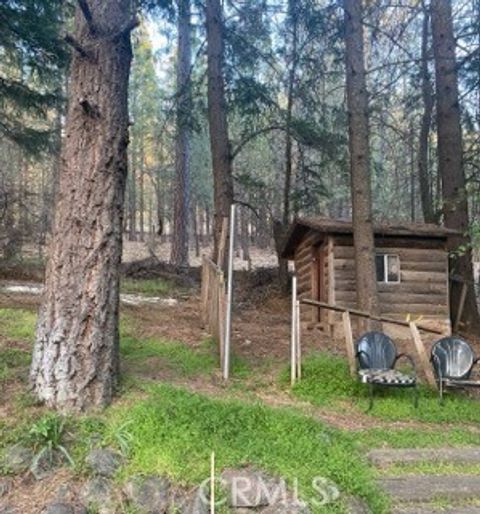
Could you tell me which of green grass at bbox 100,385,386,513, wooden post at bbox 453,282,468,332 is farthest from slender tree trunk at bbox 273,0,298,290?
green grass at bbox 100,385,386,513

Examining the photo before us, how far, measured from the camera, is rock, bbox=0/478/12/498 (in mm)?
4398

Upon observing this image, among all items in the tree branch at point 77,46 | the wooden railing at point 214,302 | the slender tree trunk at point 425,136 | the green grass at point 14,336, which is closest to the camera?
the tree branch at point 77,46

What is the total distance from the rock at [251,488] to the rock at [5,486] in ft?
5.56

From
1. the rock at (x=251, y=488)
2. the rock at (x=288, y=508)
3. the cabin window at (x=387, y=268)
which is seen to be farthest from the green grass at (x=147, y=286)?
the rock at (x=288, y=508)

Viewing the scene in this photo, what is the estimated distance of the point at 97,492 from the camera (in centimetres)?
435

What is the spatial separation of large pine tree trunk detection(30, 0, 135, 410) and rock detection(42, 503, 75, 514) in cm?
106

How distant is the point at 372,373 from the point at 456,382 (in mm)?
1024

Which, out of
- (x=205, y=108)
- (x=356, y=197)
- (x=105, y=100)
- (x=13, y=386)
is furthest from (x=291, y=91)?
(x=13, y=386)

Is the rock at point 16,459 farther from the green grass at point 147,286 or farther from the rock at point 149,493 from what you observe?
the green grass at point 147,286

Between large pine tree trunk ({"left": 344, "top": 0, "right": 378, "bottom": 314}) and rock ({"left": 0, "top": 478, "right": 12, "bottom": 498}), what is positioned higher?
large pine tree trunk ({"left": 344, "top": 0, "right": 378, "bottom": 314})

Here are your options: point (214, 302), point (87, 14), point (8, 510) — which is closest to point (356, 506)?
point (8, 510)

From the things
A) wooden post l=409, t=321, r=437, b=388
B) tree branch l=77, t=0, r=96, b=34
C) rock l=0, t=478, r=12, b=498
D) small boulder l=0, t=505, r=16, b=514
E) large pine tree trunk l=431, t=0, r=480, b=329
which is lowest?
A: small boulder l=0, t=505, r=16, b=514

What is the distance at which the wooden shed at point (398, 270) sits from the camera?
11.5 metres

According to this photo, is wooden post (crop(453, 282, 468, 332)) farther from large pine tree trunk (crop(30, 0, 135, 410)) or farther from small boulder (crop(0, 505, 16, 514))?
small boulder (crop(0, 505, 16, 514))
